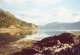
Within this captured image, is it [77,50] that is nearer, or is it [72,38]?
[77,50]

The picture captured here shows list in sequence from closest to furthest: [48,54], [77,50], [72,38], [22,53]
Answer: [77,50], [48,54], [22,53], [72,38]

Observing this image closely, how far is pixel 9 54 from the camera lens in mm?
43844

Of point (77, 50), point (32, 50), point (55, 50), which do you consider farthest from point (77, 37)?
point (77, 50)

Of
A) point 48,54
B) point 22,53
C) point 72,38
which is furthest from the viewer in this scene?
point 72,38

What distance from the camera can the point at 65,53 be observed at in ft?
111

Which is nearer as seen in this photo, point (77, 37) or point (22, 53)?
point (22, 53)

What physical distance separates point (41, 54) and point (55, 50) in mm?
2166

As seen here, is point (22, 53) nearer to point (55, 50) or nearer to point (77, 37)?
point (55, 50)

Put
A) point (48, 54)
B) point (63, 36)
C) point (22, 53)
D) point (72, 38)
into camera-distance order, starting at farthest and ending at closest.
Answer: point (63, 36) → point (72, 38) → point (22, 53) → point (48, 54)

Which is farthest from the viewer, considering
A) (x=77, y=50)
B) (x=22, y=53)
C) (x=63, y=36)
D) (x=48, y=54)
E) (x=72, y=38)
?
(x=63, y=36)

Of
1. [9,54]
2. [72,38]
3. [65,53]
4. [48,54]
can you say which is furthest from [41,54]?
[72,38]

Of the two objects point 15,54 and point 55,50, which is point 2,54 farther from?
point 55,50

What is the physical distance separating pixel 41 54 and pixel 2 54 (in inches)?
374

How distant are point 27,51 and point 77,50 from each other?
1220cm
